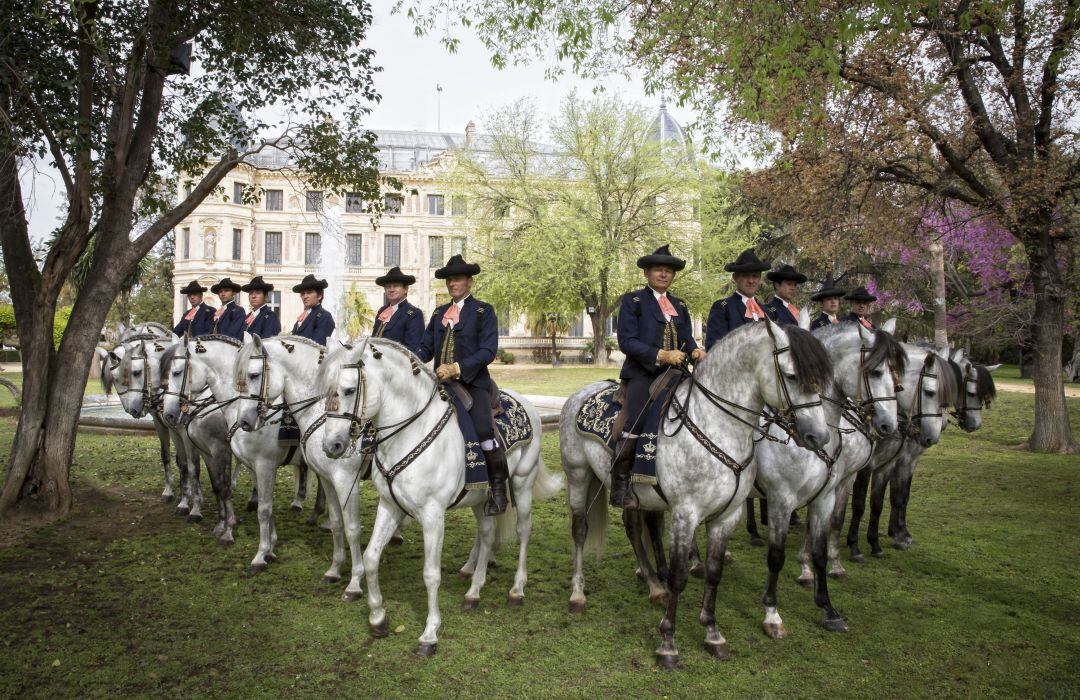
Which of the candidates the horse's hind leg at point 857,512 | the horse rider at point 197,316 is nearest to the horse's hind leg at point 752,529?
the horse's hind leg at point 857,512

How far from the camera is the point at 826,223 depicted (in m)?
14.1

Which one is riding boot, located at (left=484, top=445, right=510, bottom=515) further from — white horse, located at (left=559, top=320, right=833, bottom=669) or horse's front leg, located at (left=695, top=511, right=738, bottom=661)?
horse's front leg, located at (left=695, top=511, right=738, bottom=661)

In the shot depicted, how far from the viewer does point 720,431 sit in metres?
5.08

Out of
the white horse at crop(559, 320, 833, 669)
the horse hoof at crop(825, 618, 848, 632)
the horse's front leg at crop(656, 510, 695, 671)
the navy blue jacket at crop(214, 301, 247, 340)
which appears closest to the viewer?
the white horse at crop(559, 320, 833, 669)

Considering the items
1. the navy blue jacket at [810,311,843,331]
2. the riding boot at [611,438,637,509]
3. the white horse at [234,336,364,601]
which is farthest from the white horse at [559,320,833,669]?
the navy blue jacket at [810,311,843,331]

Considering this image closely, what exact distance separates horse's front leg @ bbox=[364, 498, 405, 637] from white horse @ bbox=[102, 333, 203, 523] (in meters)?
3.74

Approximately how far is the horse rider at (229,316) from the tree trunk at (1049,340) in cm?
1416

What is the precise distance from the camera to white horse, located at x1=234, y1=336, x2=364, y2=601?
6.18 meters

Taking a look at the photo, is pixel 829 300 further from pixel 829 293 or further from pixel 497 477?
pixel 497 477

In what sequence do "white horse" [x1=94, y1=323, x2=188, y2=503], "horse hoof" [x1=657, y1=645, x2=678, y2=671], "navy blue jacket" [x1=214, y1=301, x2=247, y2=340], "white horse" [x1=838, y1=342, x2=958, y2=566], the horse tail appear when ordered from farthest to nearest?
1. "navy blue jacket" [x1=214, y1=301, x2=247, y2=340]
2. "white horse" [x1=94, y1=323, x2=188, y2=503]
3. "white horse" [x1=838, y1=342, x2=958, y2=566]
4. the horse tail
5. "horse hoof" [x1=657, y1=645, x2=678, y2=671]

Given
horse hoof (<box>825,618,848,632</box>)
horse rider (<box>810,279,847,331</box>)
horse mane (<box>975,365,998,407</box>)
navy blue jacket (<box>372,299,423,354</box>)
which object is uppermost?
horse rider (<box>810,279,847,331</box>)

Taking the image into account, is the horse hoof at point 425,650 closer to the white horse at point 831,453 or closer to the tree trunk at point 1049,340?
the white horse at point 831,453

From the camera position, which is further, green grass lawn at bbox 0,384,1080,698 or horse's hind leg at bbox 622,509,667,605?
horse's hind leg at bbox 622,509,667,605

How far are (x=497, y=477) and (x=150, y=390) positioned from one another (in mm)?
4953
